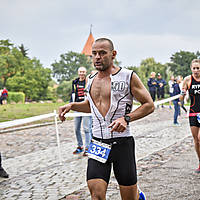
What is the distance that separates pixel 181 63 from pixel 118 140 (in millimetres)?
90327

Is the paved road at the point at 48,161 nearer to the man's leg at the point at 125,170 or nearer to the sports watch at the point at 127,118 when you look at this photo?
the man's leg at the point at 125,170

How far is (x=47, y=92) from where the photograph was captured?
72.6 m

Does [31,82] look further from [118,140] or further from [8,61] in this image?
[118,140]

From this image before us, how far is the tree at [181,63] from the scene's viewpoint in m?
88.8

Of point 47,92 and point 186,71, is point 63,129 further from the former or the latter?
point 186,71

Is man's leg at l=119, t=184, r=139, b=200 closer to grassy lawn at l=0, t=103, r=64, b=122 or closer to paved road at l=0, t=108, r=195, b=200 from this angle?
paved road at l=0, t=108, r=195, b=200

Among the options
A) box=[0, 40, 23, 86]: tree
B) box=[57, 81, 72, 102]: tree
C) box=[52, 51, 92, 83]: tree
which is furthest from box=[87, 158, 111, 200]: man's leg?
box=[52, 51, 92, 83]: tree

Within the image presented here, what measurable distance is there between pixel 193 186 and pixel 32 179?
9.07ft

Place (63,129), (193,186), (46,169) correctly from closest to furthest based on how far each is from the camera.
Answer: (193,186) → (46,169) → (63,129)

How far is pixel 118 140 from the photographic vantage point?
10.9 ft

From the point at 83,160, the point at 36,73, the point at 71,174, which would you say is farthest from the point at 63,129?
the point at 36,73

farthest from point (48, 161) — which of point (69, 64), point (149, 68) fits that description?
point (69, 64)

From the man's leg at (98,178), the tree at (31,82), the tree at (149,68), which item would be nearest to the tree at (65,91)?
the tree at (31,82)

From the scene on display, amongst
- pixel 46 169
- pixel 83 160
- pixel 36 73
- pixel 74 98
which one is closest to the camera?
pixel 46 169
